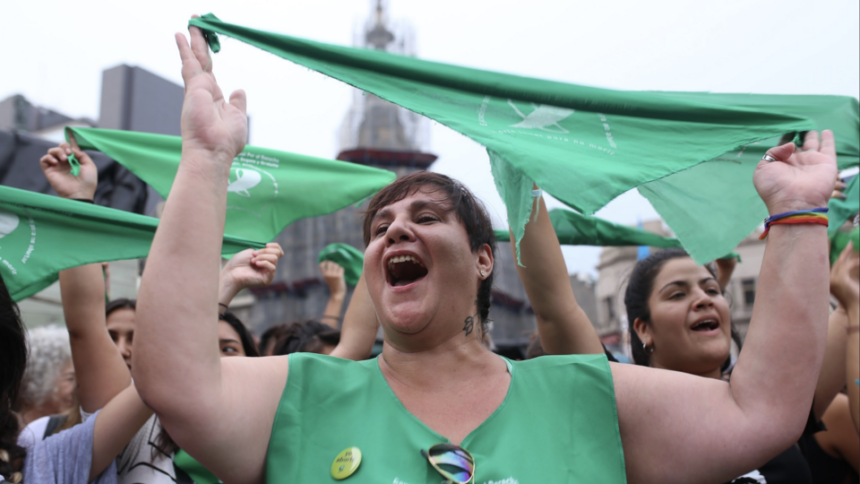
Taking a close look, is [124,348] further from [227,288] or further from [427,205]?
[427,205]

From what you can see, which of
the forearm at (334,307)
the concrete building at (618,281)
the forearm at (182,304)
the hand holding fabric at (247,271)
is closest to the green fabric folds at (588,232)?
the forearm at (334,307)

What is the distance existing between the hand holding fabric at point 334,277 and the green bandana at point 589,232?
3.40ft

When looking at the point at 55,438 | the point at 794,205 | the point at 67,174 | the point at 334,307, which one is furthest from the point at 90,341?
the point at 794,205

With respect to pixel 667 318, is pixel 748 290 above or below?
below

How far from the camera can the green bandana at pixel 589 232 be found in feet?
13.0

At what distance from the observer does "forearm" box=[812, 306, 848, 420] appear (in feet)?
9.43

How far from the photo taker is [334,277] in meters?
4.23

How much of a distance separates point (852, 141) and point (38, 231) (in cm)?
395

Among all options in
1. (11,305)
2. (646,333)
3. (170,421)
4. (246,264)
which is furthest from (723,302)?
(11,305)

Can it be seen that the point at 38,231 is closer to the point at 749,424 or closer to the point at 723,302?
the point at 749,424

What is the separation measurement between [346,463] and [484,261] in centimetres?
76

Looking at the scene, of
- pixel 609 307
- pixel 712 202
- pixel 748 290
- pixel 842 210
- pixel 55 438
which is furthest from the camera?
pixel 609 307

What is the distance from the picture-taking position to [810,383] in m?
1.50

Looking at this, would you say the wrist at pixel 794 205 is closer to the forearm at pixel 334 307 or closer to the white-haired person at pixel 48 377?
the forearm at pixel 334 307
